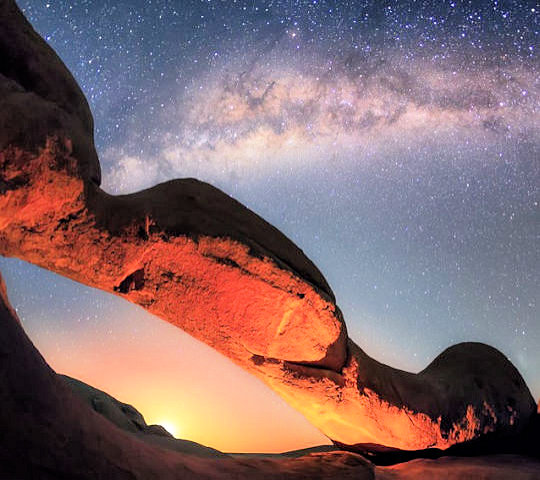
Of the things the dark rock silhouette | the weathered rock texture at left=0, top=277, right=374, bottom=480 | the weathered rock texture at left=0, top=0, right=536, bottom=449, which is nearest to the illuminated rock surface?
the weathered rock texture at left=0, top=277, right=374, bottom=480

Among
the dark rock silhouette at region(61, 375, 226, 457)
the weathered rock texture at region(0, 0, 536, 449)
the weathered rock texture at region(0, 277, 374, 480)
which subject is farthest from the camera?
the dark rock silhouette at region(61, 375, 226, 457)

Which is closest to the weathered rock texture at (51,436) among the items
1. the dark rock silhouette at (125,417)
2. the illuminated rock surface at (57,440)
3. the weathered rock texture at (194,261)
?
the illuminated rock surface at (57,440)

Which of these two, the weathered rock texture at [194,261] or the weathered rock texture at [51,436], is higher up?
the weathered rock texture at [194,261]

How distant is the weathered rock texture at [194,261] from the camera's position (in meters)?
2.83

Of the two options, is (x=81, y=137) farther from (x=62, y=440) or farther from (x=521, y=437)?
(x=521, y=437)

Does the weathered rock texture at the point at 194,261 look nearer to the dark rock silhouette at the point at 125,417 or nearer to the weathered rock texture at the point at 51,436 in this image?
the weathered rock texture at the point at 51,436

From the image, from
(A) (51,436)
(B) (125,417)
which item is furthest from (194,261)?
(B) (125,417)

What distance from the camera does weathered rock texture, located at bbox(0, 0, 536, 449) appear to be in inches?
111

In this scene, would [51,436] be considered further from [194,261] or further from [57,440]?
[194,261]

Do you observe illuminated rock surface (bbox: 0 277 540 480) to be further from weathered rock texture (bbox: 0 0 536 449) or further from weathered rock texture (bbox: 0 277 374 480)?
weathered rock texture (bbox: 0 0 536 449)

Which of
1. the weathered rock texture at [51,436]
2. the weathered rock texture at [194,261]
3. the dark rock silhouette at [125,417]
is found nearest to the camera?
the weathered rock texture at [51,436]

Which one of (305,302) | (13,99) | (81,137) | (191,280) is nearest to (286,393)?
(305,302)

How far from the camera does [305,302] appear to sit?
3791 millimetres

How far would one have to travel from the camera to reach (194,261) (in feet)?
11.4
